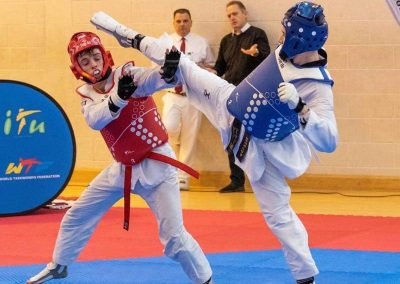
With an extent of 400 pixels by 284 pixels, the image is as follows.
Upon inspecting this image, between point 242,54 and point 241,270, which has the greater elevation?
point 242,54

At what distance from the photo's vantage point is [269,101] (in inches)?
195

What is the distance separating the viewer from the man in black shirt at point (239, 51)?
35.7ft

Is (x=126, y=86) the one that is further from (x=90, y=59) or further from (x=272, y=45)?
(x=272, y=45)

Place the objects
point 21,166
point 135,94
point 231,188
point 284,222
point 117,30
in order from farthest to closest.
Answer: point 231,188 < point 21,166 < point 117,30 < point 135,94 < point 284,222

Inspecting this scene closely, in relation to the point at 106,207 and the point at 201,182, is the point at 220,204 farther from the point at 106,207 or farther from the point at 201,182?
the point at 106,207

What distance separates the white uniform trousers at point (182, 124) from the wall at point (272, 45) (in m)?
0.32

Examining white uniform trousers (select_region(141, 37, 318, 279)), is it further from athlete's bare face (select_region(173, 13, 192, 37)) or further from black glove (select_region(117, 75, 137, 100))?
athlete's bare face (select_region(173, 13, 192, 37))

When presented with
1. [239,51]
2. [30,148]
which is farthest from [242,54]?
[30,148]

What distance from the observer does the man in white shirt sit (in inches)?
440

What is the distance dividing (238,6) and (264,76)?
6.08 m

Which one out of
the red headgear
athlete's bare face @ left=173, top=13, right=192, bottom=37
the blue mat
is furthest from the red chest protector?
athlete's bare face @ left=173, top=13, right=192, bottom=37

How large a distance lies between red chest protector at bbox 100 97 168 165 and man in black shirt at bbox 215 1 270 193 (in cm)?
533

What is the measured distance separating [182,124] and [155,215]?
597cm

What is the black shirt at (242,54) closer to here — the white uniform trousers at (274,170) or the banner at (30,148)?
the banner at (30,148)
